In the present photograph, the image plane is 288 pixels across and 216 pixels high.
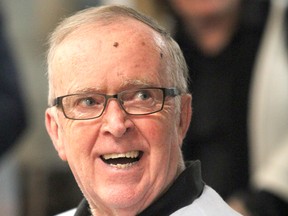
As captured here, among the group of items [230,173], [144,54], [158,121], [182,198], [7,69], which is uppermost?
[144,54]

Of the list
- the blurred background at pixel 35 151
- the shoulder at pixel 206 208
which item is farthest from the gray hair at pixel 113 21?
the blurred background at pixel 35 151

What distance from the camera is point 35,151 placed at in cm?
435

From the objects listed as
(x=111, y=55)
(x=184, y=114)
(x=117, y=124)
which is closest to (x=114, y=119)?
(x=117, y=124)

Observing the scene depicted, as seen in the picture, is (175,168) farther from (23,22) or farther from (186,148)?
(23,22)

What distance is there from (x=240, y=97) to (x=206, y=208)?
138cm

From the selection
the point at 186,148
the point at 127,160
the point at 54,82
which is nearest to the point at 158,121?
the point at 127,160

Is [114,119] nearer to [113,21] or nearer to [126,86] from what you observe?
[126,86]

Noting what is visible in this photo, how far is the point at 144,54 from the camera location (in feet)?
6.46

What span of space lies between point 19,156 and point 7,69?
945mm

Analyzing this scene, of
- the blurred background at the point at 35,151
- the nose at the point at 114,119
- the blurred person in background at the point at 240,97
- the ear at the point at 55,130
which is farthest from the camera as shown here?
the blurred background at the point at 35,151

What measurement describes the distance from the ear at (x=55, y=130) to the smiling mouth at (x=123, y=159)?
0.44ft

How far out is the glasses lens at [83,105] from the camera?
6.47 feet

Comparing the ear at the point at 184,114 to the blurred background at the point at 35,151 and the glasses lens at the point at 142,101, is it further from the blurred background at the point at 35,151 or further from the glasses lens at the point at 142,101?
the blurred background at the point at 35,151

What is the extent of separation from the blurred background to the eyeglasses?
1.75 meters
